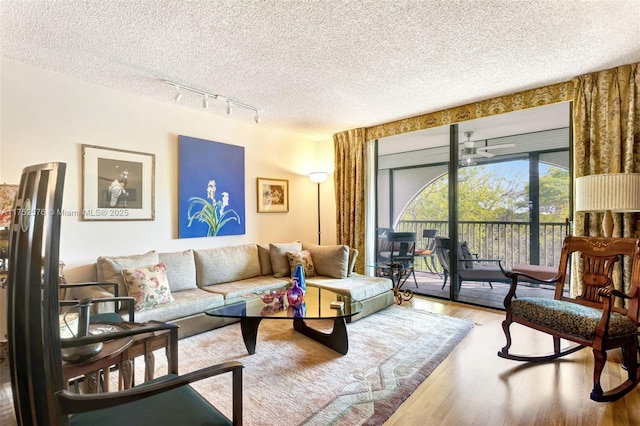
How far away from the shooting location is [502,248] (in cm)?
391

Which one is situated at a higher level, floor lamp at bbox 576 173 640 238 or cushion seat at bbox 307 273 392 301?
floor lamp at bbox 576 173 640 238

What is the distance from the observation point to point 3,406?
6.03 feet

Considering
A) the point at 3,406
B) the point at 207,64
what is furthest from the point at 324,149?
the point at 3,406

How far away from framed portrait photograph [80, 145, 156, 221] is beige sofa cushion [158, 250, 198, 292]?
561 millimetres

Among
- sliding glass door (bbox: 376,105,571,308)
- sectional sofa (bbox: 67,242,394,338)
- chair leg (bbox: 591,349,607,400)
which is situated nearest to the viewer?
chair leg (bbox: 591,349,607,400)

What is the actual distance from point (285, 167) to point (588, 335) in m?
4.04

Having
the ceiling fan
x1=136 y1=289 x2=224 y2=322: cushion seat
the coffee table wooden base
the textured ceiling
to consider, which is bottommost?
the coffee table wooden base

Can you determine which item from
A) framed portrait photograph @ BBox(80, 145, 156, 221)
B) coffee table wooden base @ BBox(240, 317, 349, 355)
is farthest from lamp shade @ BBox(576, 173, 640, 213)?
framed portrait photograph @ BBox(80, 145, 156, 221)

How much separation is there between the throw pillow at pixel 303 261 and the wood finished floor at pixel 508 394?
6.22 ft

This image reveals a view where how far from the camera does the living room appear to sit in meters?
2.61

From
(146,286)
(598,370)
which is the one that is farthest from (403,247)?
(146,286)

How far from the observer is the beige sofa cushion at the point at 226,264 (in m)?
3.53

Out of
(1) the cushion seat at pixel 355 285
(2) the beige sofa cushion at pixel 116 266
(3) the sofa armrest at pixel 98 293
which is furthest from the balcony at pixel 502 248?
(3) the sofa armrest at pixel 98 293

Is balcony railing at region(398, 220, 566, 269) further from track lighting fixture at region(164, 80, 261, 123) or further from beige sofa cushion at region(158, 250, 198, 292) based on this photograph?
beige sofa cushion at region(158, 250, 198, 292)
